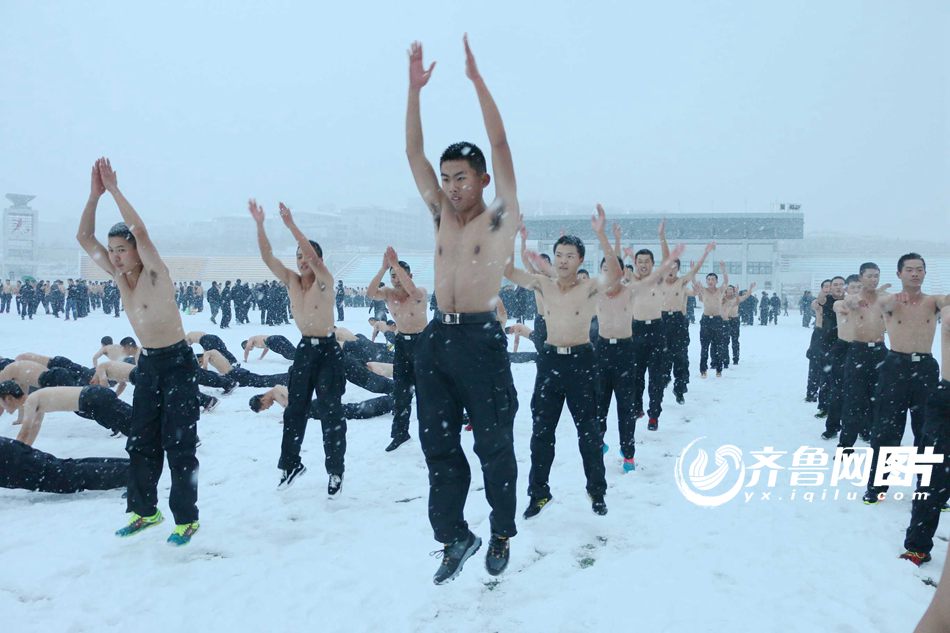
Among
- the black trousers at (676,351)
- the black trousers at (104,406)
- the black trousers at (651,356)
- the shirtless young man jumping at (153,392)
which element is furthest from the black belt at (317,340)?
the black trousers at (676,351)

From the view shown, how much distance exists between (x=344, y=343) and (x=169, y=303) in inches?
290

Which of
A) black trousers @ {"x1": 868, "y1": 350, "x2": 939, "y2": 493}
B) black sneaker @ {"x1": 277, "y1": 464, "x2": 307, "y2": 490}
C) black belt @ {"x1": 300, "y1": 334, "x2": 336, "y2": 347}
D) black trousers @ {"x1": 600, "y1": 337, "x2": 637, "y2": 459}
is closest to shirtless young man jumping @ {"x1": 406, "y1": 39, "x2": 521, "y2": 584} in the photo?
black belt @ {"x1": 300, "y1": 334, "x2": 336, "y2": 347}

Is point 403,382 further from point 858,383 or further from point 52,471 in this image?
point 858,383

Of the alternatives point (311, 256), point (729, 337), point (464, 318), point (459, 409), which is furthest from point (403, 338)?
point (729, 337)

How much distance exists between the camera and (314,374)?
5473mm

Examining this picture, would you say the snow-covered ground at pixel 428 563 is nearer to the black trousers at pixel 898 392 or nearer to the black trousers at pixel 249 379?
the black trousers at pixel 898 392

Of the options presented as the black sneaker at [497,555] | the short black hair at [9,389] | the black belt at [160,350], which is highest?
the black belt at [160,350]

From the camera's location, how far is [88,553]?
13.5 ft

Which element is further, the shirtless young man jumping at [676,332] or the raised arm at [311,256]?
the shirtless young man jumping at [676,332]

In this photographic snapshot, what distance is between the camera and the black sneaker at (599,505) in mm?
4893

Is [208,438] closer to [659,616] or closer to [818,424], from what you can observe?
[659,616]

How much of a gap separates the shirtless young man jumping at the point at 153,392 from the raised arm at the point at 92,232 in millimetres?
13

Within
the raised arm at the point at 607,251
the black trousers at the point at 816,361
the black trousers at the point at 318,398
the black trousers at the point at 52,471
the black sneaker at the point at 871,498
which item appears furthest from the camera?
the black trousers at the point at 816,361

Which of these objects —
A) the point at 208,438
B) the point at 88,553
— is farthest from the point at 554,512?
the point at 208,438
